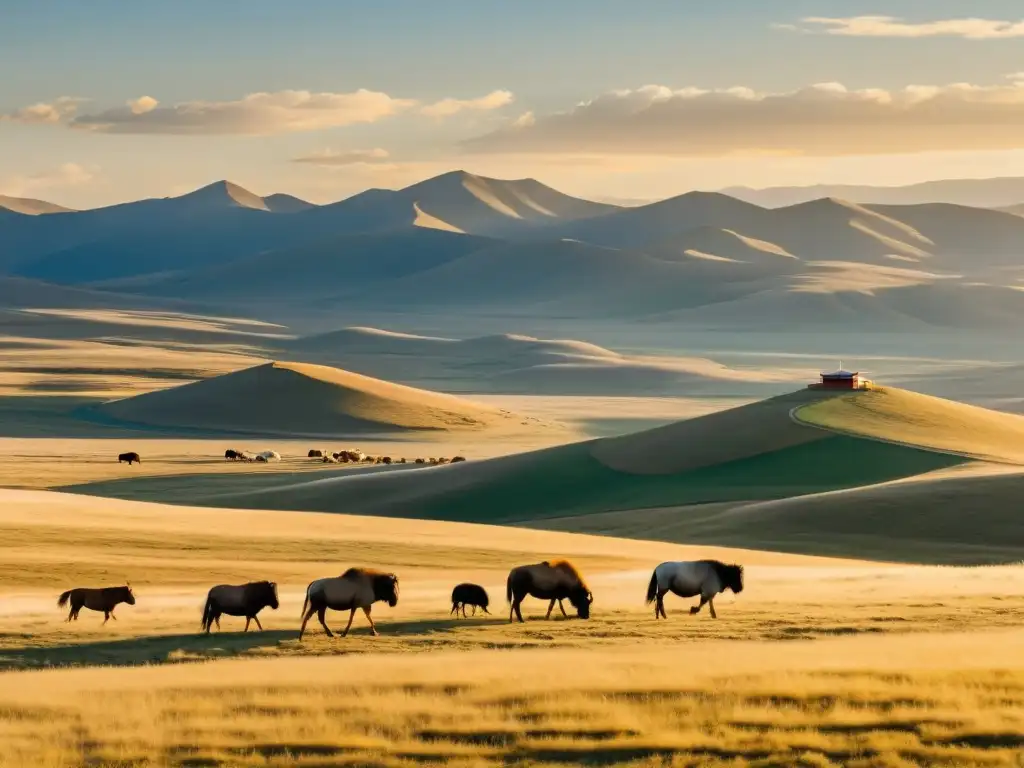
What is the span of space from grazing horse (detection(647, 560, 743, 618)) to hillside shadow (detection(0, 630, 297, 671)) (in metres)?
6.73

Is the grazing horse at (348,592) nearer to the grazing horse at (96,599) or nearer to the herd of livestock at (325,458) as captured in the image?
the grazing horse at (96,599)

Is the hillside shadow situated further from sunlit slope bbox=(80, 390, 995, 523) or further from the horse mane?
sunlit slope bbox=(80, 390, 995, 523)

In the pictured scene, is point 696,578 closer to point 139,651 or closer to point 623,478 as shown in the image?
point 139,651

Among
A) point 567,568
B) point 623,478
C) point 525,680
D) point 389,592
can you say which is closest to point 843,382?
point 623,478

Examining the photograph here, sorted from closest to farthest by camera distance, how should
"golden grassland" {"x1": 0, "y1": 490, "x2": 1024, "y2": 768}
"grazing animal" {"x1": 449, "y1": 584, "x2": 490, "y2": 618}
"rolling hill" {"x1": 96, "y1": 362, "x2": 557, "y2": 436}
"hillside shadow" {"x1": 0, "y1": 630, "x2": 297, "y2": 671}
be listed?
"golden grassland" {"x1": 0, "y1": 490, "x2": 1024, "y2": 768}
"hillside shadow" {"x1": 0, "y1": 630, "x2": 297, "y2": 671}
"grazing animal" {"x1": 449, "y1": 584, "x2": 490, "y2": 618}
"rolling hill" {"x1": 96, "y1": 362, "x2": 557, "y2": 436}

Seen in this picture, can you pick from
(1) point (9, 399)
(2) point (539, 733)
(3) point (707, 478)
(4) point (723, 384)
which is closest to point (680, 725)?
(2) point (539, 733)

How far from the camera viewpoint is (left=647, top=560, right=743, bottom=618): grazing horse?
95.3 ft

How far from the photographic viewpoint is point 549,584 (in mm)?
28422

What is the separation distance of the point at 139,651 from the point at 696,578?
32.6 ft

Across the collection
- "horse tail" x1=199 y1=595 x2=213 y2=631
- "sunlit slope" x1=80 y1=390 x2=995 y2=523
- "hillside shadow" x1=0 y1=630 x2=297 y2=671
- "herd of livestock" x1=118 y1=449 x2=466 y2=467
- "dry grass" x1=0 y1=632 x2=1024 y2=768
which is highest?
"herd of livestock" x1=118 y1=449 x2=466 y2=467

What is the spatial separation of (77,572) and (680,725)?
21916 mm

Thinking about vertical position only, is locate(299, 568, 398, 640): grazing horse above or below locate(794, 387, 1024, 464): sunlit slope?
below

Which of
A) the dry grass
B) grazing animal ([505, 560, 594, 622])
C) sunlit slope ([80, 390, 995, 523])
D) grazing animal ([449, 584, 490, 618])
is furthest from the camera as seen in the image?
sunlit slope ([80, 390, 995, 523])

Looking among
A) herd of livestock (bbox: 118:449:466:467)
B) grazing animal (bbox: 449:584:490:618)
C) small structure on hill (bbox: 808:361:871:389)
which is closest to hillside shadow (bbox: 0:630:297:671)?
grazing animal (bbox: 449:584:490:618)
